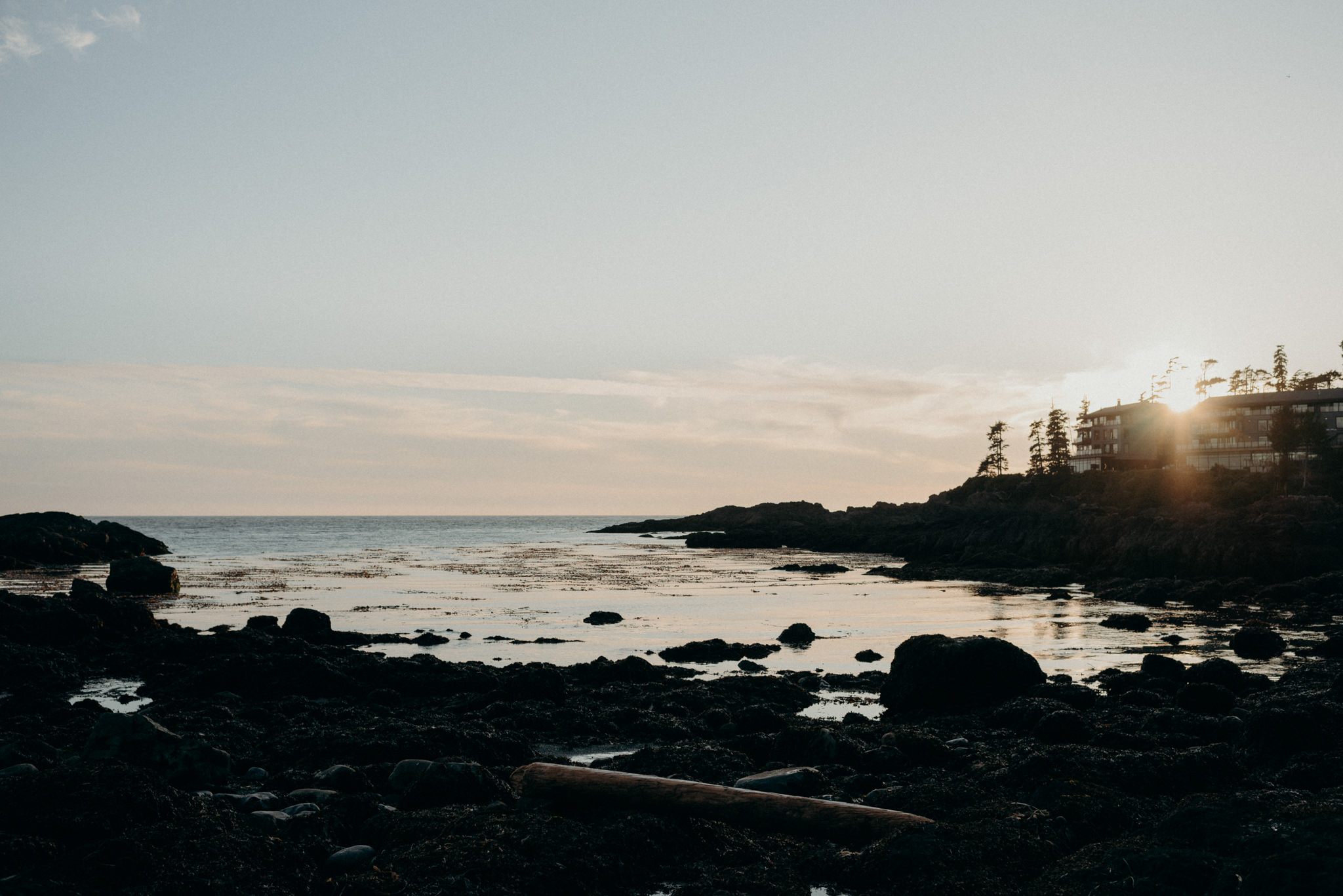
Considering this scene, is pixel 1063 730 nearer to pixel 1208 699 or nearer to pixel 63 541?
→ pixel 1208 699

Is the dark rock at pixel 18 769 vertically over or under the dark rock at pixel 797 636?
over

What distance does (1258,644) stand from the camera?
20.8 m

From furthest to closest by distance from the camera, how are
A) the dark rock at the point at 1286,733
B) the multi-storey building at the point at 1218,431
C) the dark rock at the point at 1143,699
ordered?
the multi-storey building at the point at 1218,431, the dark rock at the point at 1143,699, the dark rock at the point at 1286,733

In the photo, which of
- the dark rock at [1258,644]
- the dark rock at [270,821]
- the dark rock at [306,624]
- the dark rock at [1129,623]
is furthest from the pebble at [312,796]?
the dark rock at [1129,623]

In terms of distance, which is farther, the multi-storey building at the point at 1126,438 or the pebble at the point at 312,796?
the multi-storey building at the point at 1126,438

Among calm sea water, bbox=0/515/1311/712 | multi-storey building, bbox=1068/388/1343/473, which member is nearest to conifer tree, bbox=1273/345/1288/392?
multi-storey building, bbox=1068/388/1343/473

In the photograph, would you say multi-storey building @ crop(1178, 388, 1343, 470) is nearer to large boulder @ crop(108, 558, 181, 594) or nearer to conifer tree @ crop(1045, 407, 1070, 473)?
conifer tree @ crop(1045, 407, 1070, 473)

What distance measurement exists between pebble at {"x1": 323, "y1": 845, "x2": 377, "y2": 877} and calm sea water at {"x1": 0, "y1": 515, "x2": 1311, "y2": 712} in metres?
9.78

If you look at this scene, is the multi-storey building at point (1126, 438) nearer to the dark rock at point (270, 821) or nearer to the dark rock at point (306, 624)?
the dark rock at point (306, 624)

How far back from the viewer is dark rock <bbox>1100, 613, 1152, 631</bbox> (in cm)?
2586

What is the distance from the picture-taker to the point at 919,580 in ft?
154

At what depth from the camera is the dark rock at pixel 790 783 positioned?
31.7 ft

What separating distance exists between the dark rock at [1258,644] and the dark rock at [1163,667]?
4.82 meters

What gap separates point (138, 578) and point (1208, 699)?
38663 mm
